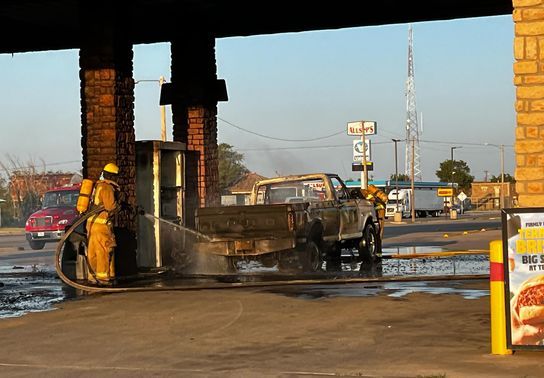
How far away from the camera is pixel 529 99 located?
1127 cm

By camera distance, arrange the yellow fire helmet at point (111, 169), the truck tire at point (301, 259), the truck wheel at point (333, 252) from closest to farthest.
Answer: the yellow fire helmet at point (111, 169) → the truck tire at point (301, 259) → the truck wheel at point (333, 252)

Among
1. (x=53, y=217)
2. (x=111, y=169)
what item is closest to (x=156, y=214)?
(x=111, y=169)

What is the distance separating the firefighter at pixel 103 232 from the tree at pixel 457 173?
147543mm

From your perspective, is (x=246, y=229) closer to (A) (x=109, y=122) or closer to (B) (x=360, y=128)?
(A) (x=109, y=122)

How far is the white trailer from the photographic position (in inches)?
3942

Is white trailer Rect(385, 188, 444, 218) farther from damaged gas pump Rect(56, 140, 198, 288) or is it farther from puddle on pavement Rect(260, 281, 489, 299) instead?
puddle on pavement Rect(260, 281, 489, 299)

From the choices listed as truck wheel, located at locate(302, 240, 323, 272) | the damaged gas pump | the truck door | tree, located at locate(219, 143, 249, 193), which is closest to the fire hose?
the damaged gas pump

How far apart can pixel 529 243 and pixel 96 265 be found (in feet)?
34.5

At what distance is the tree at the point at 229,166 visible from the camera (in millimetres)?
144750

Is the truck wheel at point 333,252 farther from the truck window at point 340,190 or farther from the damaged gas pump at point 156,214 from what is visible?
the damaged gas pump at point 156,214

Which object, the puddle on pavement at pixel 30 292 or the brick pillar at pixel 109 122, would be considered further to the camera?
the brick pillar at pixel 109 122

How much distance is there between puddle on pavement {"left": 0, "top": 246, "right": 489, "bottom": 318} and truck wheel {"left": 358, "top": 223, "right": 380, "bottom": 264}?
24 cm

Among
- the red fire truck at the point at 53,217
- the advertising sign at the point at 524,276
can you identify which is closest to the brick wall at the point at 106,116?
the advertising sign at the point at 524,276

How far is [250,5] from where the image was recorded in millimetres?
22188
